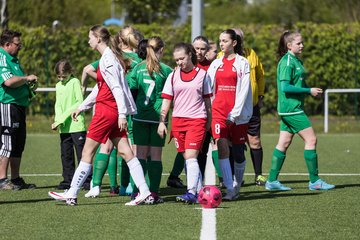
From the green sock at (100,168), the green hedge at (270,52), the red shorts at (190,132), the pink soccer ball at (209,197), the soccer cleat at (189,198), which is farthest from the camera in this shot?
the green hedge at (270,52)

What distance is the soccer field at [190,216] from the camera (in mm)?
8789

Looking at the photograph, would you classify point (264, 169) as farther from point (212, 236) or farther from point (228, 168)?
point (212, 236)

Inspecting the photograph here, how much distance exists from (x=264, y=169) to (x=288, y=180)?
5.50ft

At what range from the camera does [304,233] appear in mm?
8758

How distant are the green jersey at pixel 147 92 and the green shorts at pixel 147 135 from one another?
0.07 meters

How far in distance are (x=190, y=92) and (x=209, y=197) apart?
1.14 meters

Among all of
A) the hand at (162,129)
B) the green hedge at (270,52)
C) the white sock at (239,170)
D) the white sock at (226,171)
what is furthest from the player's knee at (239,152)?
the green hedge at (270,52)

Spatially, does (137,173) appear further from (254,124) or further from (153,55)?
(254,124)

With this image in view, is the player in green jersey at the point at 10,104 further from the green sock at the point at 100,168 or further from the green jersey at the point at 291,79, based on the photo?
the green jersey at the point at 291,79

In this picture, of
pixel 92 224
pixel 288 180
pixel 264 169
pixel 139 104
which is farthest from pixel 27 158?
pixel 92 224

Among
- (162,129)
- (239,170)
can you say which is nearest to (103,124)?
(162,129)

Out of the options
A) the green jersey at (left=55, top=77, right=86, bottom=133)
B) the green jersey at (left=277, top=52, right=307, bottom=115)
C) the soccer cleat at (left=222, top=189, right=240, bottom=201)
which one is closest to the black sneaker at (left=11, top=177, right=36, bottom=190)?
the green jersey at (left=55, top=77, right=86, bottom=133)

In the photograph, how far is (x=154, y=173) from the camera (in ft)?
36.4

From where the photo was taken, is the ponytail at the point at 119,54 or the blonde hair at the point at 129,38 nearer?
the ponytail at the point at 119,54
